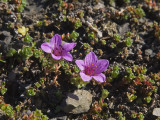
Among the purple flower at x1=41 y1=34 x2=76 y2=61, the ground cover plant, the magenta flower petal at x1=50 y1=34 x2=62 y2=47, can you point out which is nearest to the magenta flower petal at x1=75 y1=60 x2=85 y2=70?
the ground cover plant

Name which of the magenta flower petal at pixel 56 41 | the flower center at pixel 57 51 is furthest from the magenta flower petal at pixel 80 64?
the magenta flower petal at pixel 56 41

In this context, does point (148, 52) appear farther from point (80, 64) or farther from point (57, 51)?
point (57, 51)

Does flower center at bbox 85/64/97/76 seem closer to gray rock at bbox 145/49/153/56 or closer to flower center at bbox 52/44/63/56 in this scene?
flower center at bbox 52/44/63/56

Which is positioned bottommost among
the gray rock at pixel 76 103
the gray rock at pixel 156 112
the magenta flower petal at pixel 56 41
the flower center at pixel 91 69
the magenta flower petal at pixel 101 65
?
the gray rock at pixel 156 112

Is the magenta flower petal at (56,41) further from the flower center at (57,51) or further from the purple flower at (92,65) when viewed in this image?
the purple flower at (92,65)

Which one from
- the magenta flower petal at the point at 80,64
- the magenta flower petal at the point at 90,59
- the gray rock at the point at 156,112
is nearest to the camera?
the magenta flower petal at the point at 80,64

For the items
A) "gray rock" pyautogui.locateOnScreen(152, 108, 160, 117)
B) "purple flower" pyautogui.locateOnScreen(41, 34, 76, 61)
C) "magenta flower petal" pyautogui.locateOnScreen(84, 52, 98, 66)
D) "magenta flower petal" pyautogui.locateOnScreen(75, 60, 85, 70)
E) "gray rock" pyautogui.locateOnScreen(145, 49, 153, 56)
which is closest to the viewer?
"magenta flower petal" pyautogui.locateOnScreen(75, 60, 85, 70)

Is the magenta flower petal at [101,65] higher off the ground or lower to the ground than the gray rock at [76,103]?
higher
